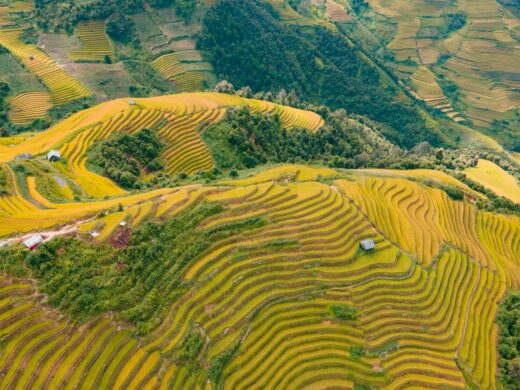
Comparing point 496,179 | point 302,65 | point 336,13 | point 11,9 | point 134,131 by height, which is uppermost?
point 11,9

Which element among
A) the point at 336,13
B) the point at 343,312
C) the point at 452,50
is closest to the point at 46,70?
the point at 343,312

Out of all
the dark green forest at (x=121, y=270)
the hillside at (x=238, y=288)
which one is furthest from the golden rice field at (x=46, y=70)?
the dark green forest at (x=121, y=270)

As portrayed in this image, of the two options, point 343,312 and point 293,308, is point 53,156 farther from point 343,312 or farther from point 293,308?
point 343,312

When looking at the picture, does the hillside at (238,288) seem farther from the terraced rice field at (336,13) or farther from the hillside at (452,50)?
the terraced rice field at (336,13)

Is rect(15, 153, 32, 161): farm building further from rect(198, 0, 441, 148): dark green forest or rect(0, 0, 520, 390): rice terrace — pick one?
rect(198, 0, 441, 148): dark green forest

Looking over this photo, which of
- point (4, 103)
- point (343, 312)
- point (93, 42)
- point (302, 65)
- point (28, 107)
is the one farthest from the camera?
point (302, 65)

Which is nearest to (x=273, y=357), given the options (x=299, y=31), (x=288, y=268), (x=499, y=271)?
(x=288, y=268)
